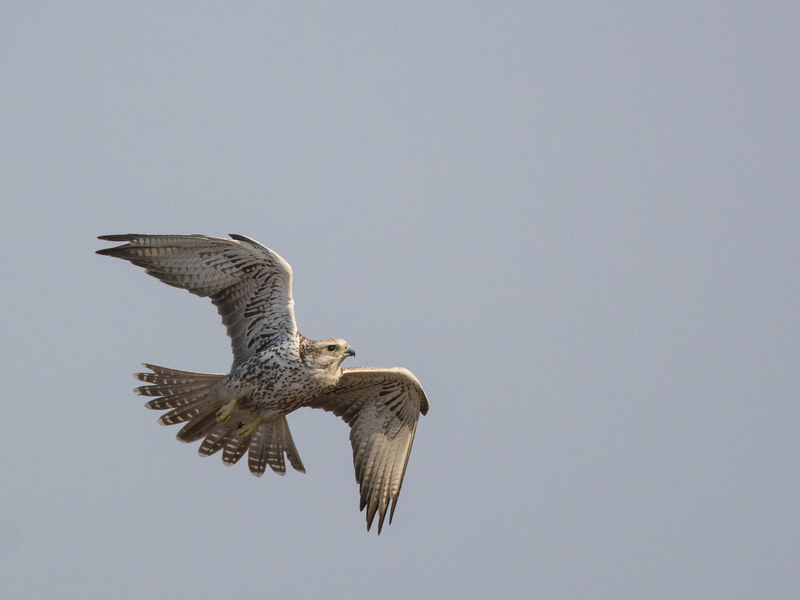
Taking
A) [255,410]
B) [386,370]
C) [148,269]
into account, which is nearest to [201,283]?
[148,269]

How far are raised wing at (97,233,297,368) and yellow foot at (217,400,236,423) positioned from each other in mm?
423

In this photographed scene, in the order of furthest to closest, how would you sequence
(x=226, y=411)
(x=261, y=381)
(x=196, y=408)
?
(x=196, y=408) → (x=226, y=411) → (x=261, y=381)

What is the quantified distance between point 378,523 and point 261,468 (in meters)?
1.50

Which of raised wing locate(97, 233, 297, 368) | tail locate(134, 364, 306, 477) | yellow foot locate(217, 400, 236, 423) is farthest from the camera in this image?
tail locate(134, 364, 306, 477)

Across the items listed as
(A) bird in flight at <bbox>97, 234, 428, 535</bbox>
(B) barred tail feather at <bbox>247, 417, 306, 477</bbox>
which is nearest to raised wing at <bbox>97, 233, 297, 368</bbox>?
(A) bird in flight at <bbox>97, 234, 428, 535</bbox>

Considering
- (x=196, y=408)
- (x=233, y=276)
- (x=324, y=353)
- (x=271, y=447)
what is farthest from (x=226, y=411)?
(x=233, y=276)

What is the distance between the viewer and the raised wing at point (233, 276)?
33.4 feet

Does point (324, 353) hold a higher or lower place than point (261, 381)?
higher

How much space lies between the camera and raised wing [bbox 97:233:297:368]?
10.2 metres

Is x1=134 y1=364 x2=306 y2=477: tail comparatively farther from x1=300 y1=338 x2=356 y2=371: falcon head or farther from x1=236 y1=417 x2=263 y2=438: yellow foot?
x1=300 y1=338 x2=356 y2=371: falcon head

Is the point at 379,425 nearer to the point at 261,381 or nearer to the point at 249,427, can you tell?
the point at 249,427

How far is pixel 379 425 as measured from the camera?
11516 millimetres

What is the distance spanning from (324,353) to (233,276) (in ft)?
4.24

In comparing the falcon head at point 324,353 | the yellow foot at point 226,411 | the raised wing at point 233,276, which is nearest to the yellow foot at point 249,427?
the yellow foot at point 226,411
